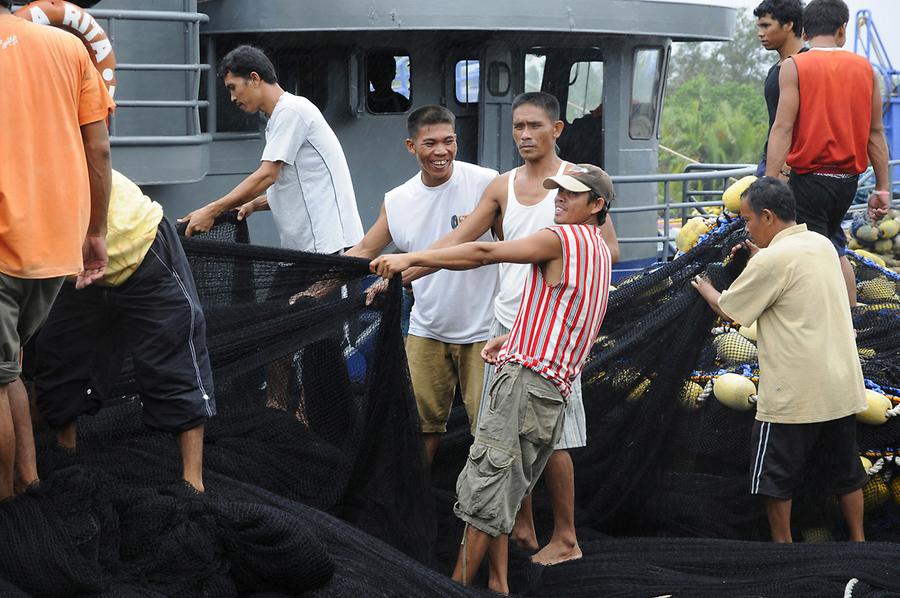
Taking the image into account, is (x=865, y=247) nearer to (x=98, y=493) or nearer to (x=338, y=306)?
(x=338, y=306)

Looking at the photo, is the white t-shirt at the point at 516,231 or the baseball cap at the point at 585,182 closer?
the baseball cap at the point at 585,182

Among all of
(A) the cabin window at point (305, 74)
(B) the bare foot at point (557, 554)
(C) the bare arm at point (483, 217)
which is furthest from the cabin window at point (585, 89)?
(B) the bare foot at point (557, 554)

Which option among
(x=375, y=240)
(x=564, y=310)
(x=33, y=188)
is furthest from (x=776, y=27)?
(x=33, y=188)

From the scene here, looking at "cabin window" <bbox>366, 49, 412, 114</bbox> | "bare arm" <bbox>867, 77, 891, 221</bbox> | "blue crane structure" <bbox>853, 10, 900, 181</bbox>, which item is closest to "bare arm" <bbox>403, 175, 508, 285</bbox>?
"bare arm" <bbox>867, 77, 891, 221</bbox>

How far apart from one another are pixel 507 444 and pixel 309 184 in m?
2.23

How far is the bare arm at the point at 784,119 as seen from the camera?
20.2 ft

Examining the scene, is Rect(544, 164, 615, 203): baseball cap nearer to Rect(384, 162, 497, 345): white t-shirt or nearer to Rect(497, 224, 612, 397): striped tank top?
Rect(497, 224, 612, 397): striped tank top

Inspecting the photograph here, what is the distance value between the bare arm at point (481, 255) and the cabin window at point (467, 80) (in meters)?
7.04

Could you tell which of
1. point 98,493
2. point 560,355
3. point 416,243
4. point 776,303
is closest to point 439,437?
point 416,243

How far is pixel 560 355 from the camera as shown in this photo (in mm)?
4332

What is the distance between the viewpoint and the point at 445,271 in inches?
212

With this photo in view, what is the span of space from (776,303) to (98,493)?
2857mm

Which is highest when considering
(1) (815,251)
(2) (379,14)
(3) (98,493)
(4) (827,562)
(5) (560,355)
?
(2) (379,14)

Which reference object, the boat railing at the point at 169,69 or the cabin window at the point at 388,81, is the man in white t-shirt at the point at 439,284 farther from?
the cabin window at the point at 388,81
